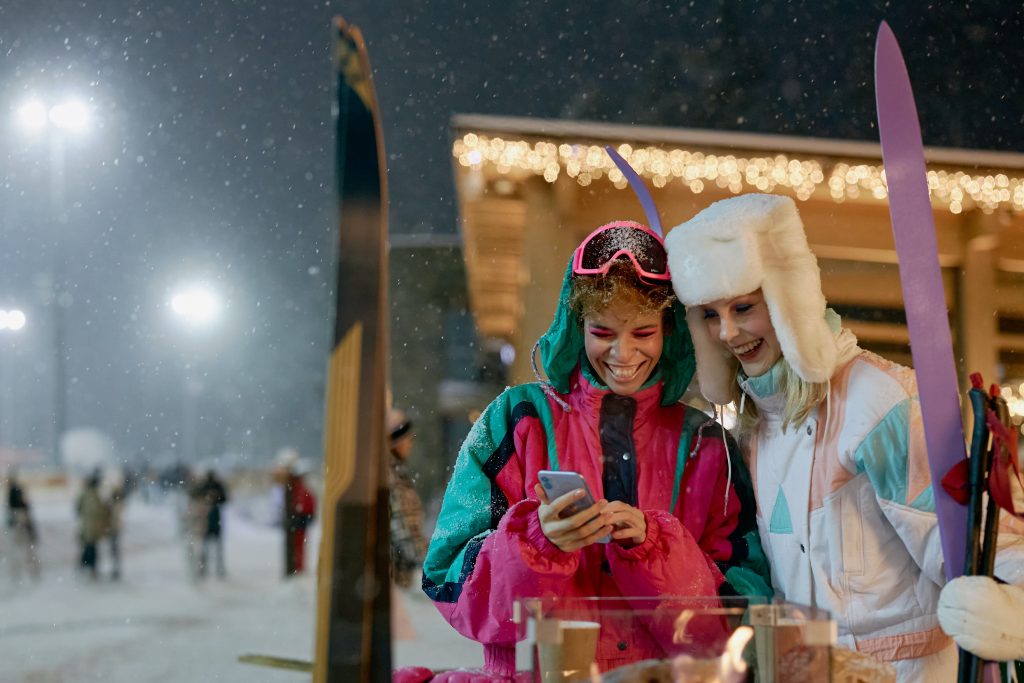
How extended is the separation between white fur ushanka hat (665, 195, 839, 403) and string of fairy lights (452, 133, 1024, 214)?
1.14 m

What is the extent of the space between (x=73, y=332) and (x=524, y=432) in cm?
206

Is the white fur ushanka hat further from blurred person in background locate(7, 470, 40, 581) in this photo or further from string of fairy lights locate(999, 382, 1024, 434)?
blurred person in background locate(7, 470, 40, 581)

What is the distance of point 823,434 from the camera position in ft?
3.97

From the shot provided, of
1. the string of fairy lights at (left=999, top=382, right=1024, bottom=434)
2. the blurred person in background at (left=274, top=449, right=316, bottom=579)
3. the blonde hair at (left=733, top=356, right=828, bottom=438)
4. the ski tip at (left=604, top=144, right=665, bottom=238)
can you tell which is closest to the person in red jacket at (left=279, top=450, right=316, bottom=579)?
the blurred person in background at (left=274, top=449, right=316, bottom=579)

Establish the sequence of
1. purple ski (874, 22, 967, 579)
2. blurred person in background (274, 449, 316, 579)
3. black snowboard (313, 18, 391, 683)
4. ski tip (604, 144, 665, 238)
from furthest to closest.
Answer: blurred person in background (274, 449, 316, 579), ski tip (604, 144, 665, 238), purple ski (874, 22, 967, 579), black snowboard (313, 18, 391, 683)

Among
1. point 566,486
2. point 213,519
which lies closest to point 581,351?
point 566,486

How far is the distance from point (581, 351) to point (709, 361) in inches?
7.0

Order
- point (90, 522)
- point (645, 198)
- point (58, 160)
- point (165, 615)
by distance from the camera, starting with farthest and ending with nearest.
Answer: point (90, 522) → point (165, 615) → point (58, 160) → point (645, 198)

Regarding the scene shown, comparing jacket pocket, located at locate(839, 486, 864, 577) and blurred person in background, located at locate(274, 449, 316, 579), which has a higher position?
jacket pocket, located at locate(839, 486, 864, 577)

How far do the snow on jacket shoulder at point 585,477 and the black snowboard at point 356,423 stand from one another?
280mm

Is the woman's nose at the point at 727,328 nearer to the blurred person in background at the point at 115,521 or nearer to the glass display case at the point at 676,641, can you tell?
the glass display case at the point at 676,641

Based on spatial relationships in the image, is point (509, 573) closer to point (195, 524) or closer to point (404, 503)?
point (404, 503)

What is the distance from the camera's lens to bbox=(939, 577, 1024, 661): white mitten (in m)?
1.04

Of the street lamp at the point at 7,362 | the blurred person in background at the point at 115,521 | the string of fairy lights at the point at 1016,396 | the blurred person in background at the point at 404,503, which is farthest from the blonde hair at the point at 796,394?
the blurred person in background at the point at 115,521
